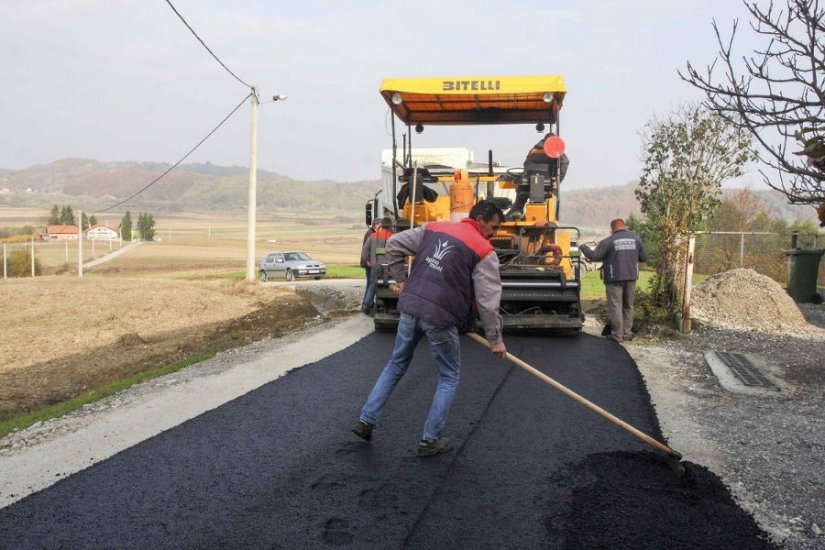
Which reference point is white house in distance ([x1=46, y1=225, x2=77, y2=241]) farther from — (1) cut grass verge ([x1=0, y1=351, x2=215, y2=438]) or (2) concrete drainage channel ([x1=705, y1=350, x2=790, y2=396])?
(2) concrete drainage channel ([x1=705, y1=350, x2=790, y2=396])

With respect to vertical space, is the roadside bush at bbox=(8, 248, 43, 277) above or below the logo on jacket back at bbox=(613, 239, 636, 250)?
below

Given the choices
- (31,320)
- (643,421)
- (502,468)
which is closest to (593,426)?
(643,421)

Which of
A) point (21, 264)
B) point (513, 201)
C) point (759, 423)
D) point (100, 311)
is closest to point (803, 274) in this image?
point (513, 201)

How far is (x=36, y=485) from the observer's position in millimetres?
4500

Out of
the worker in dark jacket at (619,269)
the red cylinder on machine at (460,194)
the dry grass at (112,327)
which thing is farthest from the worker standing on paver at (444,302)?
the worker in dark jacket at (619,269)

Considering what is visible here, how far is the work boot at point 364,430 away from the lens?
5297mm

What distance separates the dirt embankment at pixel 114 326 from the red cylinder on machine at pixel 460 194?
3537 millimetres

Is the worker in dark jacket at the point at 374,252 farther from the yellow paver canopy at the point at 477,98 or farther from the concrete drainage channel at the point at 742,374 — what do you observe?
the concrete drainage channel at the point at 742,374

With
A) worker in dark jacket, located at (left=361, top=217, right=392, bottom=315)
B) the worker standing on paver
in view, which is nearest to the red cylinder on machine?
worker in dark jacket, located at (left=361, top=217, right=392, bottom=315)

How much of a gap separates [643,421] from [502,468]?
73.4 inches

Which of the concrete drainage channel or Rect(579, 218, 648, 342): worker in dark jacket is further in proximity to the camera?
Rect(579, 218, 648, 342): worker in dark jacket

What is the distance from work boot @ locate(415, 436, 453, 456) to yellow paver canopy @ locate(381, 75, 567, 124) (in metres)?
6.92

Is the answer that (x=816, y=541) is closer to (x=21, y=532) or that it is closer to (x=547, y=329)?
(x=21, y=532)

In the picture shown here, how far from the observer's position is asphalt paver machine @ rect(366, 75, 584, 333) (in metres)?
10.5
